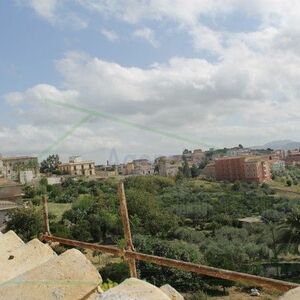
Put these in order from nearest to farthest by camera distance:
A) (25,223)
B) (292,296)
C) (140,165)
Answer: (292,296), (140,165), (25,223)

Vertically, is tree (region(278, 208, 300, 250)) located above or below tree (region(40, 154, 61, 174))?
below

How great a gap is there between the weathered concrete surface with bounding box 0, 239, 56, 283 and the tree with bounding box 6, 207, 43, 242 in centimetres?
3281

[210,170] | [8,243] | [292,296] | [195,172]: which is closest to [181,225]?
[195,172]

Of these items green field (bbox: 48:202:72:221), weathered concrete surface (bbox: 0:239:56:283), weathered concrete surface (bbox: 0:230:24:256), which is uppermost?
weathered concrete surface (bbox: 0:230:24:256)

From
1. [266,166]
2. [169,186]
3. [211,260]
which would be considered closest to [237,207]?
[169,186]

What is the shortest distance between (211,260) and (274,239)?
735cm

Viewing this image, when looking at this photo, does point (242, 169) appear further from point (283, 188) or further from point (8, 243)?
point (8, 243)

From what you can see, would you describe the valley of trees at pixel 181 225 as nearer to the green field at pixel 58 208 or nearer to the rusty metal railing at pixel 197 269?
the green field at pixel 58 208

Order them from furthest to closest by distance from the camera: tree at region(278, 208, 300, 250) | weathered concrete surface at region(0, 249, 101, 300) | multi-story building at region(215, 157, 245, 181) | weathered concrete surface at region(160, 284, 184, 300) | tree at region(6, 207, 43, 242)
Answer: multi-story building at region(215, 157, 245, 181) → tree at region(6, 207, 43, 242) → tree at region(278, 208, 300, 250) → weathered concrete surface at region(160, 284, 184, 300) → weathered concrete surface at region(0, 249, 101, 300)

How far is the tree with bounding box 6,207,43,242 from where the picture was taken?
122ft

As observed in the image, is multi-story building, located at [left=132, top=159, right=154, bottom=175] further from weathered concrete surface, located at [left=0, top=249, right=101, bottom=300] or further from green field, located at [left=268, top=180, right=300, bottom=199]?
green field, located at [left=268, top=180, right=300, bottom=199]

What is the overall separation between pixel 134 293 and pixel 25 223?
36941 millimetres

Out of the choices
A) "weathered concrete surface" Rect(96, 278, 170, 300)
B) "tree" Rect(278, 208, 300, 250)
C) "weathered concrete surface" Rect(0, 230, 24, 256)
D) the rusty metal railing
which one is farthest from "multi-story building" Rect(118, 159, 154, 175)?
"tree" Rect(278, 208, 300, 250)

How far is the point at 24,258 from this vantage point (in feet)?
16.8
